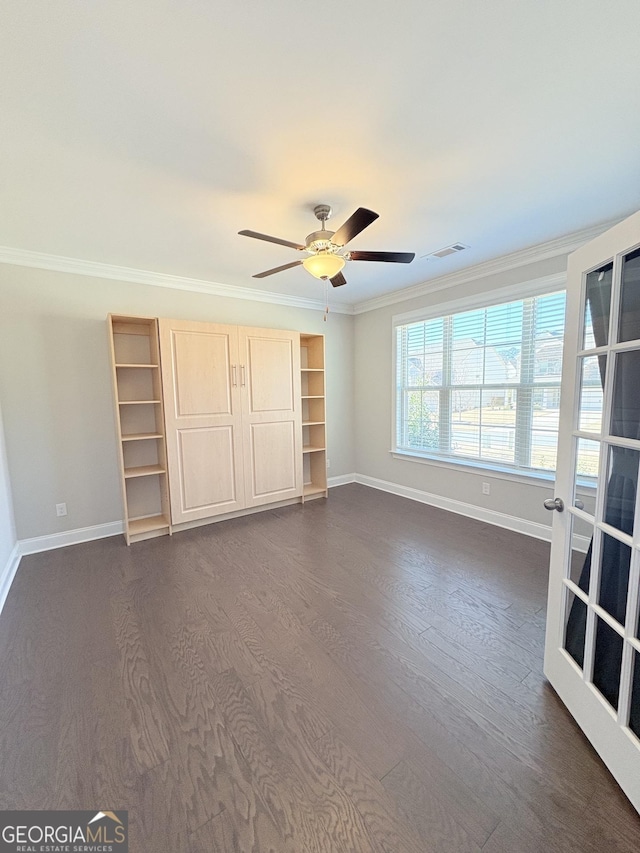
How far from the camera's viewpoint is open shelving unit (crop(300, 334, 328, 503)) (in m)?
4.39

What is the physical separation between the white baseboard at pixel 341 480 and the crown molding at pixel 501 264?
2.44 meters

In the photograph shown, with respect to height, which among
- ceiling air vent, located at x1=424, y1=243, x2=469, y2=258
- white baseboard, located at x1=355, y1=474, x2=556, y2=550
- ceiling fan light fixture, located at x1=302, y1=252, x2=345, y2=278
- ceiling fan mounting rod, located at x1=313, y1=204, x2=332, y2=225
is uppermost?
ceiling air vent, located at x1=424, y1=243, x2=469, y2=258

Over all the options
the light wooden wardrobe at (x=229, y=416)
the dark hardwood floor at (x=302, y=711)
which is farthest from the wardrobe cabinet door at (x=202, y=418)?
the dark hardwood floor at (x=302, y=711)

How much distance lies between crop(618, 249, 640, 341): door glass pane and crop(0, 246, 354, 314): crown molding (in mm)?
3537

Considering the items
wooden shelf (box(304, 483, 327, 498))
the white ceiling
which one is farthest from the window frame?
wooden shelf (box(304, 483, 327, 498))

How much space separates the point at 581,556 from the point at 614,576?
0.18 m

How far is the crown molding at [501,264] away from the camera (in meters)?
2.74

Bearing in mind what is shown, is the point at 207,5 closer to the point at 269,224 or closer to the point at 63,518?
the point at 269,224

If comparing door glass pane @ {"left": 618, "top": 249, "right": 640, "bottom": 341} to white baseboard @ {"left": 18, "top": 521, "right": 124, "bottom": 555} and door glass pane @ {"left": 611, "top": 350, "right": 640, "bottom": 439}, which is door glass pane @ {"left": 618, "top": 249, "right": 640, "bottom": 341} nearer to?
door glass pane @ {"left": 611, "top": 350, "right": 640, "bottom": 439}

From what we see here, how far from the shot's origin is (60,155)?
1734 mm

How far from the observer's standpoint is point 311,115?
4.99ft

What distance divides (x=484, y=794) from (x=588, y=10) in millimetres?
2633

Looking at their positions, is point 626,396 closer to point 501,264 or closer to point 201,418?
point 501,264

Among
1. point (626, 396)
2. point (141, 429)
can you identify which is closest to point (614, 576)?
point (626, 396)
